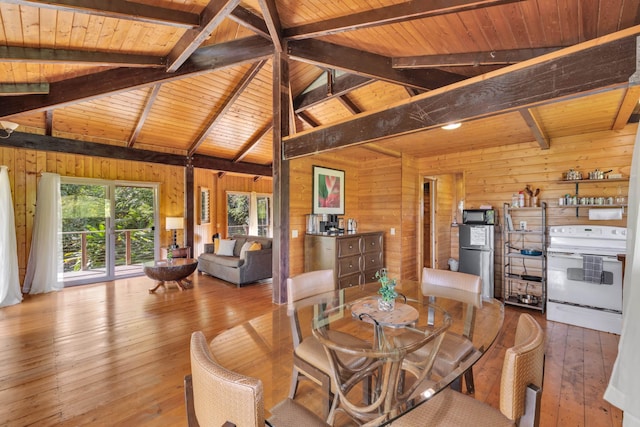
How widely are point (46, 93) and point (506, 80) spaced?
547 centimetres

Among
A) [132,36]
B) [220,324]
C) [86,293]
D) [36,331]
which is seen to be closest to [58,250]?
[86,293]

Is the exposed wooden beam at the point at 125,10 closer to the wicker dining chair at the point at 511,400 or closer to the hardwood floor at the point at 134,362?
the hardwood floor at the point at 134,362

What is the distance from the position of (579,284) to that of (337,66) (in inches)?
157

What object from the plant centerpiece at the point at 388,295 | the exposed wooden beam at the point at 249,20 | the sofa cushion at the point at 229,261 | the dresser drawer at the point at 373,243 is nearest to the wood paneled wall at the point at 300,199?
the dresser drawer at the point at 373,243

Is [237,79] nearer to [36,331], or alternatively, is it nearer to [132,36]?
[132,36]

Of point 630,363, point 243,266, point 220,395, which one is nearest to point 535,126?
point 630,363

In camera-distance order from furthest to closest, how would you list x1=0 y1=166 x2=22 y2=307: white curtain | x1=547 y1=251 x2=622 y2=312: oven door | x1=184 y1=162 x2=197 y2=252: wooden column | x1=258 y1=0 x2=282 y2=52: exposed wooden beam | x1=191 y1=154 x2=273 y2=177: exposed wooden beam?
x1=191 y1=154 x2=273 y2=177: exposed wooden beam → x1=184 y1=162 x2=197 y2=252: wooden column → x1=0 y1=166 x2=22 y2=307: white curtain → x1=547 y1=251 x2=622 y2=312: oven door → x1=258 y1=0 x2=282 y2=52: exposed wooden beam

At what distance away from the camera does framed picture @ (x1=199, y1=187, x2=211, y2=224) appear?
26.9 ft

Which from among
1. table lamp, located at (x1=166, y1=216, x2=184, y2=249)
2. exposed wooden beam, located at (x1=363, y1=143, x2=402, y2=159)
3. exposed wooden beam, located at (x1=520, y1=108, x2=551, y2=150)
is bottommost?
table lamp, located at (x1=166, y1=216, x2=184, y2=249)

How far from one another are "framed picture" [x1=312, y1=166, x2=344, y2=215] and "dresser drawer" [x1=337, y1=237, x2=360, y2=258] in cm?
72

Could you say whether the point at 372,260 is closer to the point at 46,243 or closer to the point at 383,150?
the point at 383,150

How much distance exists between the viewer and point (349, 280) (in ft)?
15.1

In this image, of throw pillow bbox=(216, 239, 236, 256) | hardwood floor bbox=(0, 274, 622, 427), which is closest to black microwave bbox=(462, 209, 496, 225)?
hardwood floor bbox=(0, 274, 622, 427)

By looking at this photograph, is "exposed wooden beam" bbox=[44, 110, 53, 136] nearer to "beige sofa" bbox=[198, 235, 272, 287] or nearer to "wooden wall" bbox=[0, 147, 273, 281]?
"wooden wall" bbox=[0, 147, 273, 281]
